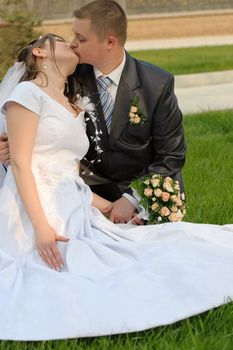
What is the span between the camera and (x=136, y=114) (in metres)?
4.26

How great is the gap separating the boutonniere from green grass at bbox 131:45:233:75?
32.0 feet

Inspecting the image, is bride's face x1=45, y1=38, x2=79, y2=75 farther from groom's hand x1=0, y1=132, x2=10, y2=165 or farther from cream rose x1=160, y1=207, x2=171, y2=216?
cream rose x1=160, y1=207, x2=171, y2=216

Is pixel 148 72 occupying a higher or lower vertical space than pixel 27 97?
lower

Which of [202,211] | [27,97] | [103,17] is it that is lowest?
[202,211]

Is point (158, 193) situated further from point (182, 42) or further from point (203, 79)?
point (182, 42)

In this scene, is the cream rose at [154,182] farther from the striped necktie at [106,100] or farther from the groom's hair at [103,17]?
the groom's hair at [103,17]

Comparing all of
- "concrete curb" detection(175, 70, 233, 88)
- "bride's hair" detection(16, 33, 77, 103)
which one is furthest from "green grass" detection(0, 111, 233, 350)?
"concrete curb" detection(175, 70, 233, 88)

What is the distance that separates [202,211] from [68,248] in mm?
1763

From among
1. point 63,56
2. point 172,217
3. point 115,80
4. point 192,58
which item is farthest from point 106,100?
point 192,58

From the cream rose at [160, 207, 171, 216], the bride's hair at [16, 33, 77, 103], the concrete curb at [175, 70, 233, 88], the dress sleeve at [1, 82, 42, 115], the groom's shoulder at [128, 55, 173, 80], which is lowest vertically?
the concrete curb at [175, 70, 233, 88]

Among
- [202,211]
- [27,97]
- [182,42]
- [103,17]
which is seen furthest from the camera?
[182,42]

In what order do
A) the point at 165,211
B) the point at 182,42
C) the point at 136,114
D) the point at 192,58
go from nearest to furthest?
1. the point at 165,211
2. the point at 136,114
3. the point at 192,58
4. the point at 182,42

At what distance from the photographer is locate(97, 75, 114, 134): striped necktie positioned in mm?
4277

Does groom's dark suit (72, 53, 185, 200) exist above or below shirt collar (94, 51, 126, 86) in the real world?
below
